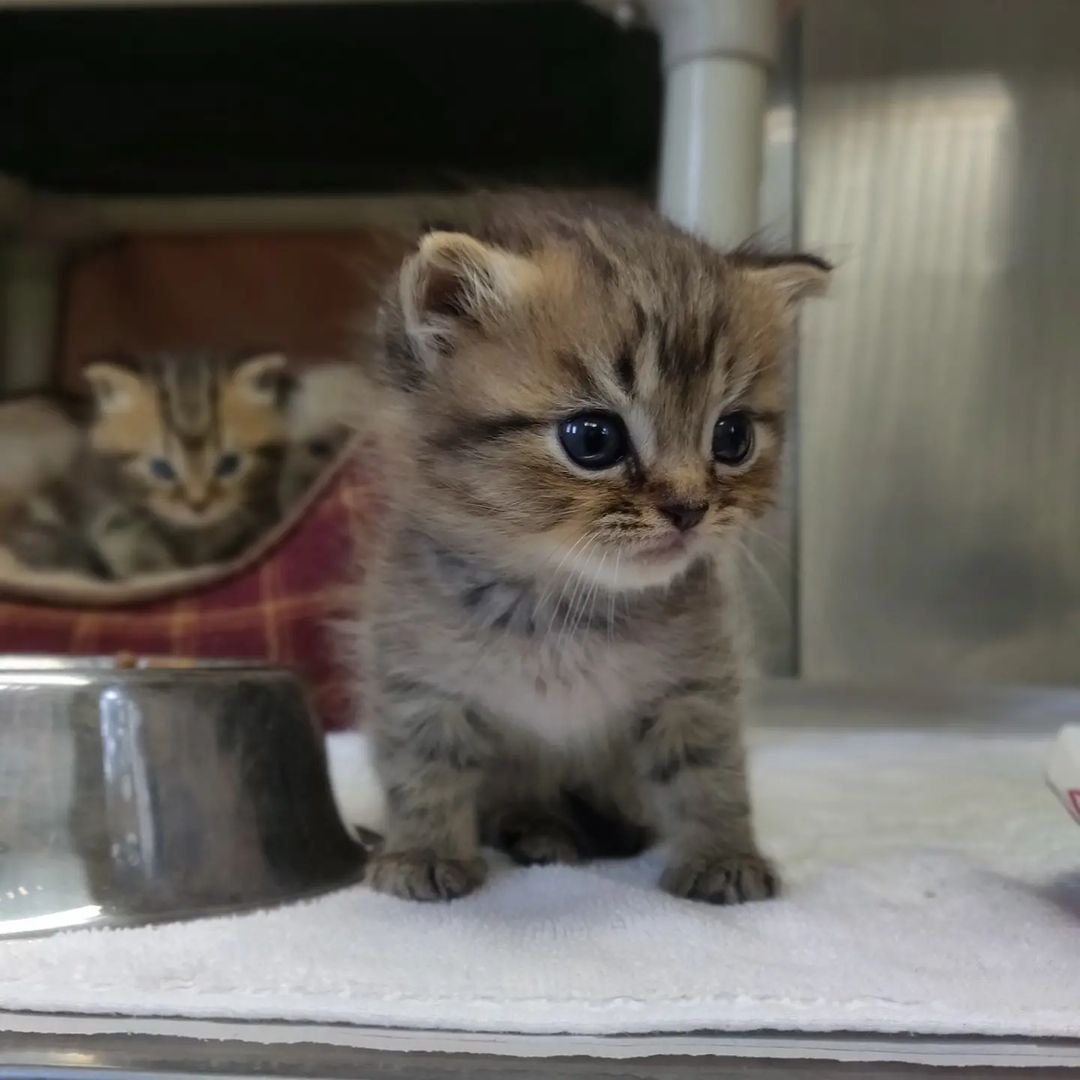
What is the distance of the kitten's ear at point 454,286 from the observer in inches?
31.2

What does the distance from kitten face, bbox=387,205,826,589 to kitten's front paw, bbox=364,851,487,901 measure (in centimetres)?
20

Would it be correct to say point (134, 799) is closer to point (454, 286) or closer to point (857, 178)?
point (454, 286)

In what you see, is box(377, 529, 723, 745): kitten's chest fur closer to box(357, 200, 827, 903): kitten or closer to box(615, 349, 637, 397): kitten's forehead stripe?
box(357, 200, 827, 903): kitten

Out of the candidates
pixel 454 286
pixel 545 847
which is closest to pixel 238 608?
pixel 545 847

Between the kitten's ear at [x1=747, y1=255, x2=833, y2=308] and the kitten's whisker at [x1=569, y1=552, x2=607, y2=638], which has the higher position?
the kitten's ear at [x1=747, y1=255, x2=833, y2=308]

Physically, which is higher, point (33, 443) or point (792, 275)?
point (792, 275)

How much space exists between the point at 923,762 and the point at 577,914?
70 cm

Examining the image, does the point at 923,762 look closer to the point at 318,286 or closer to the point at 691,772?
the point at 691,772

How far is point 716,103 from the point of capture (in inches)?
50.3

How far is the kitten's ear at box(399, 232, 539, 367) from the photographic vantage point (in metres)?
0.79

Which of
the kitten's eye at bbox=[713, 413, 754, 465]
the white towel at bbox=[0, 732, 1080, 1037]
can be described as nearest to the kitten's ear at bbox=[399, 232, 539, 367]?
the kitten's eye at bbox=[713, 413, 754, 465]

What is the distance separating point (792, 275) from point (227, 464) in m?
1.16

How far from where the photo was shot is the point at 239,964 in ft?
2.16

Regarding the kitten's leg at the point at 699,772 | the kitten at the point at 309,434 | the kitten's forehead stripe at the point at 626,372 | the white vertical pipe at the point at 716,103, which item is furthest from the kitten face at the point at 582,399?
the kitten at the point at 309,434
